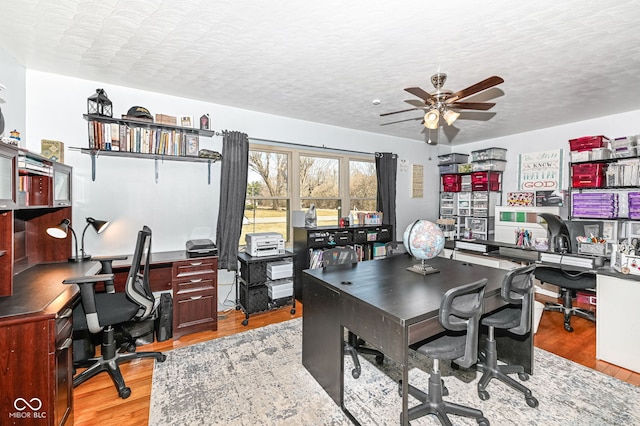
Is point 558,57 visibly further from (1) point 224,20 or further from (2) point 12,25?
(2) point 12,25

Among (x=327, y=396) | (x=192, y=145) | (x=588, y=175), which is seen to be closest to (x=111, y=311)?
(x=327, y=396)

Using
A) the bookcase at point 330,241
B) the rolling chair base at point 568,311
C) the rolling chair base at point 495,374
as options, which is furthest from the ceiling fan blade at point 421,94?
the rolling chair base at point 568,311

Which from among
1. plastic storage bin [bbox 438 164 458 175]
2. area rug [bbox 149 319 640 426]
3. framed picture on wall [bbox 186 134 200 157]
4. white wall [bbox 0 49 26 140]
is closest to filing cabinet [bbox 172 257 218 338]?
area rug [bbox 149 319 640 426]

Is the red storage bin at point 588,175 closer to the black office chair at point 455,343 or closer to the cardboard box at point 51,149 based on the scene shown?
the black office chair at point 455,343

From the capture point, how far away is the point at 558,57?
233 centimetres

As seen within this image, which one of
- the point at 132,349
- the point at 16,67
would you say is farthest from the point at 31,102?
the point at 132,349

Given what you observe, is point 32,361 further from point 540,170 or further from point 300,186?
point 540,170

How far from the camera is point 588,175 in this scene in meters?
3.79

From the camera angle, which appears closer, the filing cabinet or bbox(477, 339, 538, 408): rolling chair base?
bbox(477, 339, 538, 408): rolling chair base

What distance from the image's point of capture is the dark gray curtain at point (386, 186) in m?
4.93

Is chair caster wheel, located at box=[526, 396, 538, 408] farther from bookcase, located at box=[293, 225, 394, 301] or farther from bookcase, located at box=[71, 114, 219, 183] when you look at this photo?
bookcase, located at box=[71, 114, 219, 183]

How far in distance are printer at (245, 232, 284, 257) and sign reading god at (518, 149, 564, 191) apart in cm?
415

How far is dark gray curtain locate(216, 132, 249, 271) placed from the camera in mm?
3574

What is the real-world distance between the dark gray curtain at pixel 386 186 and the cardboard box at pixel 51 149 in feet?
13.4
